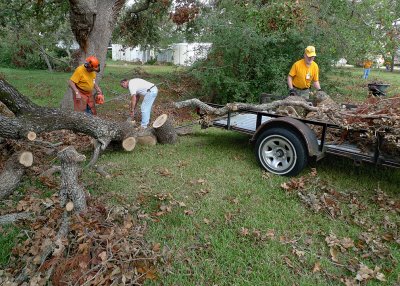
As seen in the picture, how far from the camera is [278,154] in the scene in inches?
205

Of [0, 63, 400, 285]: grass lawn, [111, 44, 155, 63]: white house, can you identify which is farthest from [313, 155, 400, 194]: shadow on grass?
[111, 44, 155, 63]: white house

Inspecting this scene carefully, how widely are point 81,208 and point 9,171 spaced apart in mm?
1483

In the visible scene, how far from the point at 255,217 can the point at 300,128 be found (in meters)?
1.52

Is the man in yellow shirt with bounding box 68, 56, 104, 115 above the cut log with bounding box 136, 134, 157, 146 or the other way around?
above

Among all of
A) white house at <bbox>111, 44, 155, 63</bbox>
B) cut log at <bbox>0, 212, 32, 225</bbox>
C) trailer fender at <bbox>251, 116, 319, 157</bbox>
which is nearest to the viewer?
cut log at <bbox>0, 212, 32, 225</bbox>

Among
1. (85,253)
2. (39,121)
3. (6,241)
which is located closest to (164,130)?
(39,121)

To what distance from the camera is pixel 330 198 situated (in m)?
4.40

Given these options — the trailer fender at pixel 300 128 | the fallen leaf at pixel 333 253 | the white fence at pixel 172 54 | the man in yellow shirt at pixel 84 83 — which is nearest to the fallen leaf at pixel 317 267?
the fallen leaf at pixel 333 253

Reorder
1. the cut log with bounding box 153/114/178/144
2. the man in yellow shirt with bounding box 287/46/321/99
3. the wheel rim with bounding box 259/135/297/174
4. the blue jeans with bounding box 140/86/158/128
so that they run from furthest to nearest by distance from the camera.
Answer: the blue jeans with bounding box 140/86/158/128 < the man in yellow shirt with bounding box 287/46/321/99 < the cut log with bounding box 153/114/178/144 < the wheel rim with bounding box 259/135/297/174

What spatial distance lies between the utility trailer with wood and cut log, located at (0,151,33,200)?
3283 mm

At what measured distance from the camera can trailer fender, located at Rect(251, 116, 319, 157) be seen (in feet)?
15.4

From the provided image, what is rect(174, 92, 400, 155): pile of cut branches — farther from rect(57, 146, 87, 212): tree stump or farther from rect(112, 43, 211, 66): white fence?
rect(112, 43, 211, 66): white fence

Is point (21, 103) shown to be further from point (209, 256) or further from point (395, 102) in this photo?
point (395, 102)

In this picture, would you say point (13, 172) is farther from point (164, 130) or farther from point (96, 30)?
point (96, 30)
